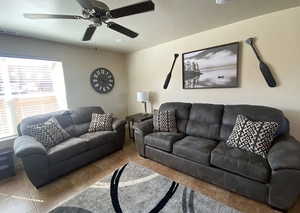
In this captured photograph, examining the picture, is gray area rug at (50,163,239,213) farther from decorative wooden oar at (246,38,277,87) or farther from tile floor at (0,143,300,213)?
decorative wooden oar at (246,38,277,87)

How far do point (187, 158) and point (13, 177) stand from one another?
9.46 feet

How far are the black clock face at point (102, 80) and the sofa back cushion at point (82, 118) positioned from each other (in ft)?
2.38

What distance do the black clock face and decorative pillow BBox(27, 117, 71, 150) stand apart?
1.47 m

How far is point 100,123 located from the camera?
10.9 ft

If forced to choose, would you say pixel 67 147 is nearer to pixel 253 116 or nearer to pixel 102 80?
pixel 102 80

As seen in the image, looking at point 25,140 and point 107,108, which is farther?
point 107,108

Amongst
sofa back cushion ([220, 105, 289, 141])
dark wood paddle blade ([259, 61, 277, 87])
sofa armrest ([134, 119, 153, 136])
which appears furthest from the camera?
sofa armrest ([134, 119, 153, 136])

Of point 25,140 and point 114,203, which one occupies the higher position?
point 25,140

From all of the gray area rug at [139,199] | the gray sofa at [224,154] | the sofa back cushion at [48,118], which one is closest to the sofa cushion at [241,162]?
the gray sofa at [224,154]

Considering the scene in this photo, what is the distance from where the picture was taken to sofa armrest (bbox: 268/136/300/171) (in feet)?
5.04

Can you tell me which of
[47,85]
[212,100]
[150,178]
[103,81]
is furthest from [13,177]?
[212,100]

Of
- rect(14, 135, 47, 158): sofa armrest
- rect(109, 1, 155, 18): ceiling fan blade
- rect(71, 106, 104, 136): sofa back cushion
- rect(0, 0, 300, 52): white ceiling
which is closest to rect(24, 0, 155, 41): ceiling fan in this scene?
rect(109, 1, 155, 18): ceiling fan blade

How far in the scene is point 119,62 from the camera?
4578 millimetres

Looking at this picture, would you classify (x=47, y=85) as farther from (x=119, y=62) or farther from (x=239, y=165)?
(x=239, y=165)
